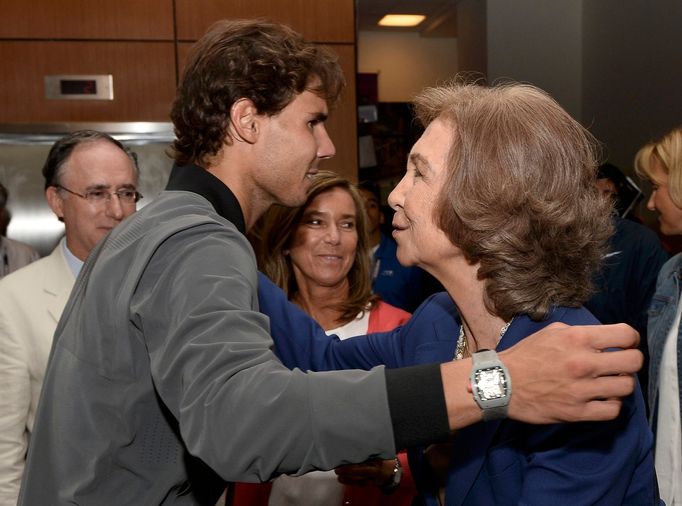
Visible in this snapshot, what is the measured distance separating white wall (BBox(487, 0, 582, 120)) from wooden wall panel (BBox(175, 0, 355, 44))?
7.19 ft

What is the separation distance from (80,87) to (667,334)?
10.4 feet

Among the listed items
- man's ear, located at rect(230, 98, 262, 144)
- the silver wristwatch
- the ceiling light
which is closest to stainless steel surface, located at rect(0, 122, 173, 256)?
man's ear, located at rect(230, 98, 262, 144)

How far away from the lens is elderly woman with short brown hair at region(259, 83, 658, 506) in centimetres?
108

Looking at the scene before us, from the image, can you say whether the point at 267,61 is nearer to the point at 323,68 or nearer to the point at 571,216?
the point at 323,68

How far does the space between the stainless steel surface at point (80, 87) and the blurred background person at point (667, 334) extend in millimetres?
2761

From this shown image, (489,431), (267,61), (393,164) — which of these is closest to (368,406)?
(489,431)

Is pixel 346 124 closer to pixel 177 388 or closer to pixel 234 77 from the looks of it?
pixel 234 77

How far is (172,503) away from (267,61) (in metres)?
0.82

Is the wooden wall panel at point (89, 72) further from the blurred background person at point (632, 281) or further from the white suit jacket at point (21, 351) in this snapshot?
the blurred background person at point (632, 281)

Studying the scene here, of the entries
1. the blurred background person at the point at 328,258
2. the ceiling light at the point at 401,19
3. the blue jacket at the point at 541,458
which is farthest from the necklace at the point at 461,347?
the ceiling light at the point at 401,19

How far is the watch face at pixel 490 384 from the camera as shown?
81 centimetres

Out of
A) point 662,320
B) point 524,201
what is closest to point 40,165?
point 662,320

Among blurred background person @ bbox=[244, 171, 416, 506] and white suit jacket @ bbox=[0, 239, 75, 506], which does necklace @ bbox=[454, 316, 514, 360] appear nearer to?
blurred background person @ bbox=[244, 171, 416, 506]

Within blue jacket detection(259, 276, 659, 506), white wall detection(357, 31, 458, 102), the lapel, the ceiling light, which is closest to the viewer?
blue jacket detection(259, 276, 659, 506)
